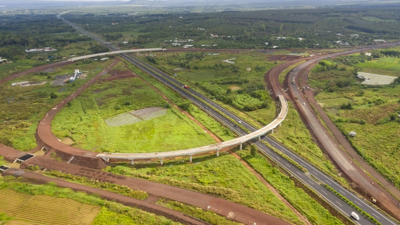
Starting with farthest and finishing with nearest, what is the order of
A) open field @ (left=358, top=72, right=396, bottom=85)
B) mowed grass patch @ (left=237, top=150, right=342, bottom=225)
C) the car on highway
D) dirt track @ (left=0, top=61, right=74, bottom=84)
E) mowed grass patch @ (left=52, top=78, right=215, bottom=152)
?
dirt track @ (left=0, top=61, right=74, bottom=84) → open field @ (left=358, top=72, right=396, bottom=85) → mowed grass patch @ (left=52, top=78, right=215, bottom=152) → mowed grass patch @ (left=237, top=150, right=342, bottom=225) → the car on highway

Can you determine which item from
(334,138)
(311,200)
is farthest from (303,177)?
(334,138)

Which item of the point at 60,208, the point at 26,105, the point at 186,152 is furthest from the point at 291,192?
the point at 26,105

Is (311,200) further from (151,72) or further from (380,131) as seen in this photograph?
(151,72)

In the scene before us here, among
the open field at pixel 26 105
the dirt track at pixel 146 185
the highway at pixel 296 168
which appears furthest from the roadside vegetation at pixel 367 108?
the open field at pixel 26 105

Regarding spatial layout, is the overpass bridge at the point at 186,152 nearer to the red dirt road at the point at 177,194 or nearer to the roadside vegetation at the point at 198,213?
the red dirt road at the point at 177,194

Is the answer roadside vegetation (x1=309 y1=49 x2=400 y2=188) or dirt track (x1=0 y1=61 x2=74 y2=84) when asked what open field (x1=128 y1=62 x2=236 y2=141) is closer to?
roadside vegetation (x1=309 y1=49 x2=400 y2=188)

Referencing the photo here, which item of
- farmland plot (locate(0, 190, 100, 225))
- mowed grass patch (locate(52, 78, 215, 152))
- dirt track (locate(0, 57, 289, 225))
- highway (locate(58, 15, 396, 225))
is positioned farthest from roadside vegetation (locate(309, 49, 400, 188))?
farmland plot (locate(0, 190, 100, 225))
